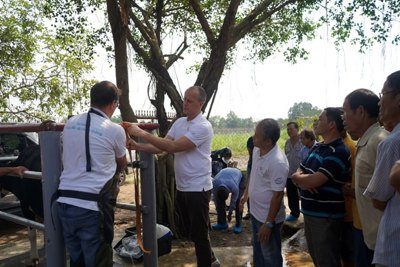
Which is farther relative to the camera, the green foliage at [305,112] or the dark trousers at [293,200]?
the green foliage at [305,112]

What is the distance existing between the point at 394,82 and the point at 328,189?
3.33 feet

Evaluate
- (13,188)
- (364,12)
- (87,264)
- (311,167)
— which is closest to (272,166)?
(311,167)

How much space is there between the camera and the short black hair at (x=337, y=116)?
2416 millimetres

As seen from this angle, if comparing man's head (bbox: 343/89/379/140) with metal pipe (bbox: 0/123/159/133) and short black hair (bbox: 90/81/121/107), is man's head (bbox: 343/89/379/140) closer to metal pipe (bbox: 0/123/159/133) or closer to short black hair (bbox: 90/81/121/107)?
short black hair (bbox: 90/81/121/107)

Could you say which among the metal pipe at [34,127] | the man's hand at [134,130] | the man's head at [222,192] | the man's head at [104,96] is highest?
the man's head at [104,96]

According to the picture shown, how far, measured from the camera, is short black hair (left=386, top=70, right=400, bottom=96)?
60.9 inches

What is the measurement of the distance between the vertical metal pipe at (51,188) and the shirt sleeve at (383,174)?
1683 millimetres

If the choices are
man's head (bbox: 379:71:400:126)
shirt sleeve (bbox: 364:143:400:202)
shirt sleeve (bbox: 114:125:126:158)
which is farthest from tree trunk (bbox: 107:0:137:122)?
shirt sleeve (bbox: 364:143:400:202)

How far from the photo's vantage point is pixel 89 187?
6.23ft

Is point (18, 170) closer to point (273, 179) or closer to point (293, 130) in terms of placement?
point (273, 179)

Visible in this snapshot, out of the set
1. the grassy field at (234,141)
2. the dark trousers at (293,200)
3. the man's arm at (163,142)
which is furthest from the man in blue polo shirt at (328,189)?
the grassy field at (234,141)

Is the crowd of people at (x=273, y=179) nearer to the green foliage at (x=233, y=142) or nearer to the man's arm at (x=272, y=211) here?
the man's arm at (x=272, y=211)

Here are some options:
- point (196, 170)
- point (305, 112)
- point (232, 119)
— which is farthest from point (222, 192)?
point (232, 119)

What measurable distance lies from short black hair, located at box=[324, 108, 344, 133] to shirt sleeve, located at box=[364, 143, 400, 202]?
3.18 feet
